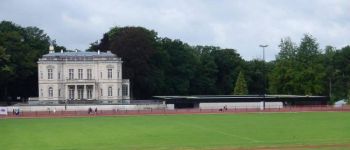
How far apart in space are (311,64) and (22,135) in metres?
67.9

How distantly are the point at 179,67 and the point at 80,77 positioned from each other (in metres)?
23.3

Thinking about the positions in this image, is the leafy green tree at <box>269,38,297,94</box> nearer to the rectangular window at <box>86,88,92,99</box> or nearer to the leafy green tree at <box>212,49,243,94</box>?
the leafy green tree at <box>212,49,243,94</box>

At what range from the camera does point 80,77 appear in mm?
91000

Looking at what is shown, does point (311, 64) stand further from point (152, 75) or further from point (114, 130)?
point (114, 130)

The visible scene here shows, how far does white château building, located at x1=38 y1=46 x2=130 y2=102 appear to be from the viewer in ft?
294

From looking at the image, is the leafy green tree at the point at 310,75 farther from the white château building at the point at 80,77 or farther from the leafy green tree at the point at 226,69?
the white château building at the point at 80,77

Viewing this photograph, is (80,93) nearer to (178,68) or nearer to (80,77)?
(80,77)

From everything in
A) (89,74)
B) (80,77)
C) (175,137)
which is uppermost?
(89,74)

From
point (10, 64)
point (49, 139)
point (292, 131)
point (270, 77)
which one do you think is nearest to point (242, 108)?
point (270, 77)

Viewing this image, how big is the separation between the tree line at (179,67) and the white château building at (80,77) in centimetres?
500

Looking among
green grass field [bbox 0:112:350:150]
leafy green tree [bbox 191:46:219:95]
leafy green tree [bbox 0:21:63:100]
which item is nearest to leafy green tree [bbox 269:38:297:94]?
leafy green tree [bbox 191:46:219:95]

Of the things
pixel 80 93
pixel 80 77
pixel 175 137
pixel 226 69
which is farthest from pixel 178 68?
pixel 175 137

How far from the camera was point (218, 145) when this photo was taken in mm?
31047

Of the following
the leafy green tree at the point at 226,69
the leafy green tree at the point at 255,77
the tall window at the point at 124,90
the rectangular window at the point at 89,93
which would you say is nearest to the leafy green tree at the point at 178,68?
the leafy green tree at the point at 226,69
